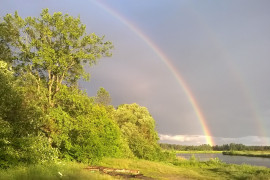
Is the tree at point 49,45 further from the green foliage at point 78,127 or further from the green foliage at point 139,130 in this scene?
the green foliage at point 139,130

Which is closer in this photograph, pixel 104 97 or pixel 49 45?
pixel 49 45

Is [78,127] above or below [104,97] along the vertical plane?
below

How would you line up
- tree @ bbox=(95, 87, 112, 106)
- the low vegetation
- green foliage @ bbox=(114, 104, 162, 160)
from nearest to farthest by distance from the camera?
the low vegetation, green foliage @ bbox=(114, 104, 162, 160), tree @ bbox=(95, 87, 112, 106)

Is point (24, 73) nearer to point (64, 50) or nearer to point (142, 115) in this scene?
point (64, 50)

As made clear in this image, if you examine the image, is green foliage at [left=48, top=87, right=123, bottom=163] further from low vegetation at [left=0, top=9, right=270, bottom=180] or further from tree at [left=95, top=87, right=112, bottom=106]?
tree at [left=95, top=87, right=112, bottom=106]

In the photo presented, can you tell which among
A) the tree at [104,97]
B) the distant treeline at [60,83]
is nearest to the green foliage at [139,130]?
the tree at [104,97]

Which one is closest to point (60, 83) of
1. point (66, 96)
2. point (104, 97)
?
point (66, 96)

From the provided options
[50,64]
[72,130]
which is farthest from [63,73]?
[72,130]

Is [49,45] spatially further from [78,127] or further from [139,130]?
[139,130]

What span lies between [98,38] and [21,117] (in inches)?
648

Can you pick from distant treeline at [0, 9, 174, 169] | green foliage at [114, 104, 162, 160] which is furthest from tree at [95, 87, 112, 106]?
distant treeline at [0, 9, 174, 169]

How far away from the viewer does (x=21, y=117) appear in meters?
20.3

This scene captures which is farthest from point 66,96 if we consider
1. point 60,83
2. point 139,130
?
point 139,130

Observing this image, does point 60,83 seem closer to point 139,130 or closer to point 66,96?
point 66,96
